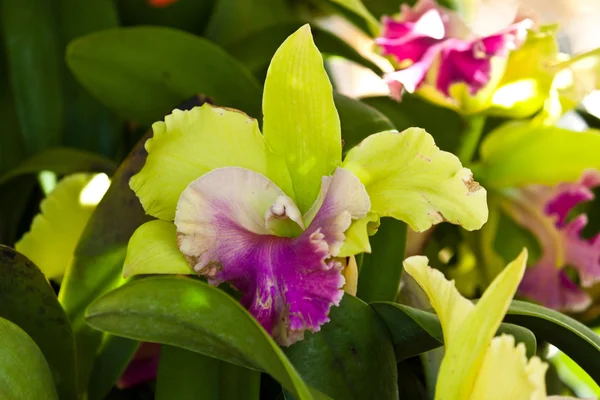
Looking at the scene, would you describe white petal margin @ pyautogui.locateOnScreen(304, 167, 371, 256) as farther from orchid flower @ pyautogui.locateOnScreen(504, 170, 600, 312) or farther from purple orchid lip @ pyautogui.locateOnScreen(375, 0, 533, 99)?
orchid flower @ pyautogui.locateOnScreen(504, 170, 600, 312)

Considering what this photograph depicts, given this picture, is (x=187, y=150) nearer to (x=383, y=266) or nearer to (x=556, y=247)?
(x=383, y=266)

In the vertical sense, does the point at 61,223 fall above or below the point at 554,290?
above

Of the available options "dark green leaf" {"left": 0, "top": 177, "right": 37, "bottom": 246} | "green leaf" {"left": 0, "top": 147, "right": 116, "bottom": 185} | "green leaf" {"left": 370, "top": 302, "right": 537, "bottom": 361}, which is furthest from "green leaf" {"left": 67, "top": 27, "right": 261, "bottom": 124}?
"green leaf" {"left": 370, "top": 302, "right": 537, "bottom": 361}

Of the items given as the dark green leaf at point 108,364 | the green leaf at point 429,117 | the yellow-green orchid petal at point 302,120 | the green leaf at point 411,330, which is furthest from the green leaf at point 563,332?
the green leaf at point 429,117

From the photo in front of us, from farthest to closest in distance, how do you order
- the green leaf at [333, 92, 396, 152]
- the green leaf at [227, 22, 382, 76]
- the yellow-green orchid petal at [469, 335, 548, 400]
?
the green leaf at [227, 22, 382, 76] < the green leaf at [333, 92, 396, 152] < the yellow-green orchid petal at [469, 335, 548, 400]

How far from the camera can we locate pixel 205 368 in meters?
0.39

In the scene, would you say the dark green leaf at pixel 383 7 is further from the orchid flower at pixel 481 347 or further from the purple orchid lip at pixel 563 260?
the orchid flower at pixel 481 347

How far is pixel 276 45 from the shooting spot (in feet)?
2.49

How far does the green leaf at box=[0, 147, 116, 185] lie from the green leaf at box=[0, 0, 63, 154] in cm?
9

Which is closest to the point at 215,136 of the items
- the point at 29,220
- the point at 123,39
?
the point at 123,39

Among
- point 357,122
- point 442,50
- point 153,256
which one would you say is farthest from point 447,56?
point 153,256

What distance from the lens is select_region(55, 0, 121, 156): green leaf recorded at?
0.75 meters

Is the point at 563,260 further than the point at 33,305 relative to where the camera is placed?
Yes

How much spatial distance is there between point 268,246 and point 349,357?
0.07 m
